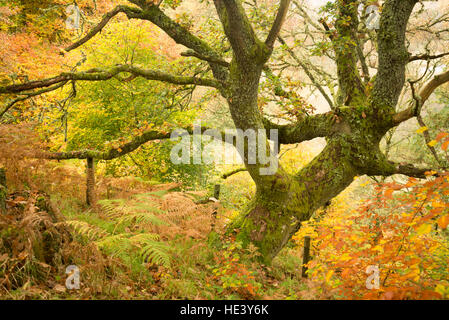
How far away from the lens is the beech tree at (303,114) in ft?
14.0

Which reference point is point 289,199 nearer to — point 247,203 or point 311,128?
point 247,203

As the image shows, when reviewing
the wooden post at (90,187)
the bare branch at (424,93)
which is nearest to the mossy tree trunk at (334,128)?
the bare branch at (424,93)

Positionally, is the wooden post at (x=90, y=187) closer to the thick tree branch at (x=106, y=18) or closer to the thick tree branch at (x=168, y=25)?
the thick tree branch at (x=106, y=18)

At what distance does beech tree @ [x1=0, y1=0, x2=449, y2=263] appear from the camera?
427 cm

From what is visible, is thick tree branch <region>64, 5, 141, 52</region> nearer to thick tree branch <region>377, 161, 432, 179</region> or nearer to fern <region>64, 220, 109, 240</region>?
fern <region>64, 220, 109, 240</region>

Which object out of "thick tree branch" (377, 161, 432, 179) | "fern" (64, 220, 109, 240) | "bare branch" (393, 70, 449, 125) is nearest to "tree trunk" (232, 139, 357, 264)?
"thick tree branch" (377, 161, 432, 179)

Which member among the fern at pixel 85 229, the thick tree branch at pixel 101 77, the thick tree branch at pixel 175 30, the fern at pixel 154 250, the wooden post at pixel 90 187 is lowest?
the fern at pixel 154 250

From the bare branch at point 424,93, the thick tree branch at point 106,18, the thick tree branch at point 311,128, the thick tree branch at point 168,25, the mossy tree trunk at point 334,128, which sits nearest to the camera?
the thick tree branch at point 106,18

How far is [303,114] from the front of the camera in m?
5.44

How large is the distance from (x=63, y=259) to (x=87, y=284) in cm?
44

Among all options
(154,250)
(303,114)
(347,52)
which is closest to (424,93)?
(347,52)

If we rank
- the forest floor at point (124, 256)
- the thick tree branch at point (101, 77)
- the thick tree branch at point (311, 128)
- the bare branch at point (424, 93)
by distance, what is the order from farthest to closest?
the thick tree branch at point (311, 128) < the bare branch at point (424, 93) < the thick tree branch at point (101, 77) < the forest floor at point (124, 256)
